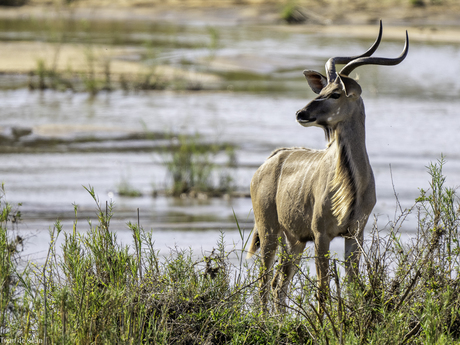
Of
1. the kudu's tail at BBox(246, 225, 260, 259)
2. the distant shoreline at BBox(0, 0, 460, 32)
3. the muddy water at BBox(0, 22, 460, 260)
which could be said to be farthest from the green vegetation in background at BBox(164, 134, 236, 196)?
the distant shoreline at BBox(0, 0, 460, 32)

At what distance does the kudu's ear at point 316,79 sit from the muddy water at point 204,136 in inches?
41.7

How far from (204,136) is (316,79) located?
9.67 m

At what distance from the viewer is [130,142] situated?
14773mm

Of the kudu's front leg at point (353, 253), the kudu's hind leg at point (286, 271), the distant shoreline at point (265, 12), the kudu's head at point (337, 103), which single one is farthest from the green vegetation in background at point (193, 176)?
the distant shoreline at point (265, 12)

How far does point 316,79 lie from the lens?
569 cm

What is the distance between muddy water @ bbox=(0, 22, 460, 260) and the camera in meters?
9.98

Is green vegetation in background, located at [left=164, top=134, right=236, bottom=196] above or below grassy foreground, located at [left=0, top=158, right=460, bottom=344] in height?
above

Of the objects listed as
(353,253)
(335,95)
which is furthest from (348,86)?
(353,253)

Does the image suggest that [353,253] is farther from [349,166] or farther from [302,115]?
[302,115]

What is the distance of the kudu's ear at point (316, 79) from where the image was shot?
5.63m

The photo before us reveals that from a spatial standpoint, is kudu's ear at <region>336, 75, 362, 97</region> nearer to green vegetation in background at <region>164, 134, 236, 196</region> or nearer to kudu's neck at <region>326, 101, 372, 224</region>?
kudu's neck at <region>326, 101, 372, 224</region>

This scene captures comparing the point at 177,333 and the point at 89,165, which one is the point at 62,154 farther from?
the point at 177,333

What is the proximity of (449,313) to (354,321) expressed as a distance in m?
0.64

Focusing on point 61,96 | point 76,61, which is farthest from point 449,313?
point 76,61
